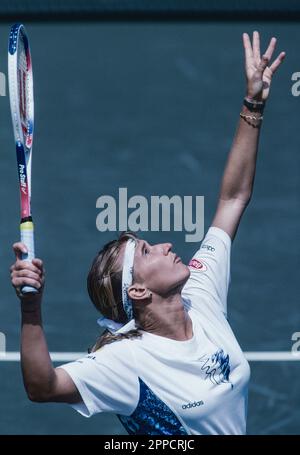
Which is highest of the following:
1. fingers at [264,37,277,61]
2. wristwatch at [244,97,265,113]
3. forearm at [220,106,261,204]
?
fingers at [264,37,277,61]

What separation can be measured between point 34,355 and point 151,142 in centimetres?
254

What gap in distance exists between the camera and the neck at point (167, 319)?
324 cm

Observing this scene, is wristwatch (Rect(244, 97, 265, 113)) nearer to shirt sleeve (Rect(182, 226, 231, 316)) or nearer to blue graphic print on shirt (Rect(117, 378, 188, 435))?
shirt sleeve (Rect(182, 226, 231, 316))

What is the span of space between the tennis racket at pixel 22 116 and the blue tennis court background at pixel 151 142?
1.70 metres

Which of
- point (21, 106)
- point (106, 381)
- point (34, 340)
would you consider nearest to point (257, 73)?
point (21, 106)

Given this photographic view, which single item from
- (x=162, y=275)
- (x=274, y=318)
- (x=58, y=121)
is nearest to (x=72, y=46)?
(x=58, y=121)

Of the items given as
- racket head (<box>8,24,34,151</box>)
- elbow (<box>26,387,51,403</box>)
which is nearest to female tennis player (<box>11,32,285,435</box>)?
elbow (<box>26,387,51,403</box>)

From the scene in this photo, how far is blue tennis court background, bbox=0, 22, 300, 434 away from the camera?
17.0 feet

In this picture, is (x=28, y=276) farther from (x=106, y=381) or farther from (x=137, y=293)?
(x=137, y=293)

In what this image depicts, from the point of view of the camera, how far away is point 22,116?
3.33 m

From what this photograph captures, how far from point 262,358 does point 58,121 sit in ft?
4.87

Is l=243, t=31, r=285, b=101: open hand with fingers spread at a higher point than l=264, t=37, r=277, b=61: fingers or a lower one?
lower

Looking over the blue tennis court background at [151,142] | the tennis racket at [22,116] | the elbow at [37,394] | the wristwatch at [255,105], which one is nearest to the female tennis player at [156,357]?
the elbow at [37,394]

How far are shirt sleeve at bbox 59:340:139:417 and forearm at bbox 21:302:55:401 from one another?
6.3 inches
